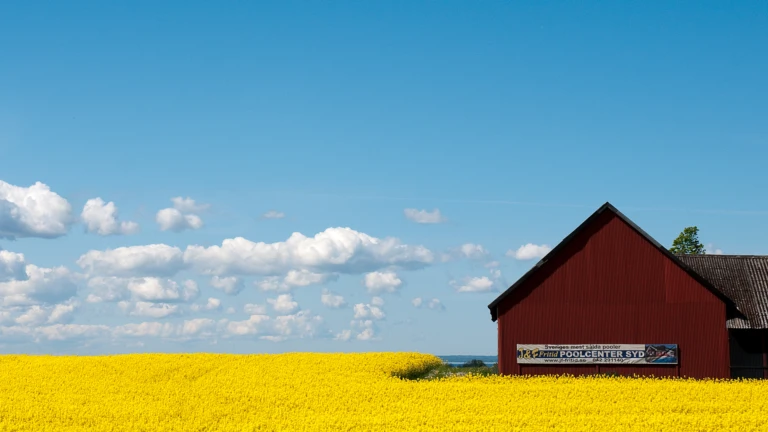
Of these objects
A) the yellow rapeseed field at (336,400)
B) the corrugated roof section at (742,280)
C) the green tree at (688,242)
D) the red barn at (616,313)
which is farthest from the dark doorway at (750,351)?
the green tree at (688,242)

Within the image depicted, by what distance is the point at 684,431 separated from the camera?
24734 mm

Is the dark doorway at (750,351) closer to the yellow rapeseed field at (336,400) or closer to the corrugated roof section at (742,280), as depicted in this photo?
the corrugated roof section at (742,280)

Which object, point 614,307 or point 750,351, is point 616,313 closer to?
point 614,307

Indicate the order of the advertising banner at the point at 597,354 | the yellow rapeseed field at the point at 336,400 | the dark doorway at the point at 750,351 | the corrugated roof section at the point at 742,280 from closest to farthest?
the yellow rapeseed field at the point at 336,400 < the advertising banner at the point at 597,354 < the corrugated roof section at the point at 742,280 < the dark doorway at the point at 750,351

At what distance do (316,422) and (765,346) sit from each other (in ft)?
77.8

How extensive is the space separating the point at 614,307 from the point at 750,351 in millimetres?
6750

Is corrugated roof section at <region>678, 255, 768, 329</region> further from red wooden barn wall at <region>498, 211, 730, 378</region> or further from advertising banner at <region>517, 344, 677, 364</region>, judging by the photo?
advertising banner at <region>517, 344, 677, 364</region>

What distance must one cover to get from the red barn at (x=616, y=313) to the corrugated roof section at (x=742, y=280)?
0.13 metres

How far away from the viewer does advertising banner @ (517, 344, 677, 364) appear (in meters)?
38.8

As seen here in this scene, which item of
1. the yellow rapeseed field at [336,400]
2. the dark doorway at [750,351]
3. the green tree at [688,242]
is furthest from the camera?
the green tree at [688,242]

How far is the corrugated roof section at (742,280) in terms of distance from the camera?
39906 millimetres

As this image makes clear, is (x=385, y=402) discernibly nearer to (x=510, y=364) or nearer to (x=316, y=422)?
(x=316, y=422)

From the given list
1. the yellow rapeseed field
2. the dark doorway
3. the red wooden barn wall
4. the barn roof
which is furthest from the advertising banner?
the dark doorway

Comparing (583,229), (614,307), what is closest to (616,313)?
(614,307)
